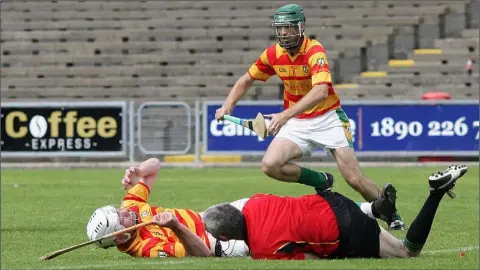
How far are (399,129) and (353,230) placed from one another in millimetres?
16274

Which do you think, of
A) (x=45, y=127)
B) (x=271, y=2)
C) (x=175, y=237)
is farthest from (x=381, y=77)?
(x=175, y=237)

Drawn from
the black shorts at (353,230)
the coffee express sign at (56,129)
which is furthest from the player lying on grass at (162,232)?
the coffee express sign at (56,129)

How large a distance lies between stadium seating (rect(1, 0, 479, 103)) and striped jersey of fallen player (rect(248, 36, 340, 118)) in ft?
59.1

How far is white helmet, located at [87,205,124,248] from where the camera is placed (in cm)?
955

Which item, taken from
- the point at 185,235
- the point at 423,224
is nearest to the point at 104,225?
the point at 185,235

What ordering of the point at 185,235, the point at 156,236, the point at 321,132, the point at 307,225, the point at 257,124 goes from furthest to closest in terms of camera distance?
1. the point at 321,132
2. the point at 257,124
3. the point at 156,236
4. the point at 185,235
5. the point at 307,225

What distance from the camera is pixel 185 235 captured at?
9328 mm

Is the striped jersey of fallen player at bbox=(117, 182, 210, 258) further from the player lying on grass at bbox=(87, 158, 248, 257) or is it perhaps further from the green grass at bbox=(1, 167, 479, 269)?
the green grass at bbox=(1, 167, 479, 269)

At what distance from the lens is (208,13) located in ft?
108

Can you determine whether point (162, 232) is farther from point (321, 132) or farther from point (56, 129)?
point (56, 129)

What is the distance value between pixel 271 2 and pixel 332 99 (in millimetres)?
21338

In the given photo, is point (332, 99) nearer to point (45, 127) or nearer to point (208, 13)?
point (45, 127)

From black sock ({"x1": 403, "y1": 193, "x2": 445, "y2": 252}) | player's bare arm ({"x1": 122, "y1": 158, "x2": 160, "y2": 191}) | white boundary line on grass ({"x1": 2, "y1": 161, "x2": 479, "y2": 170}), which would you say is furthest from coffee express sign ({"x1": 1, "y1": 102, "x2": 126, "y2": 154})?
black sock ({"x1": 403, "y1": 193, "x2": 445, "y2": 252})

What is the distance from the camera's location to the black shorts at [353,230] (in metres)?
9.00
